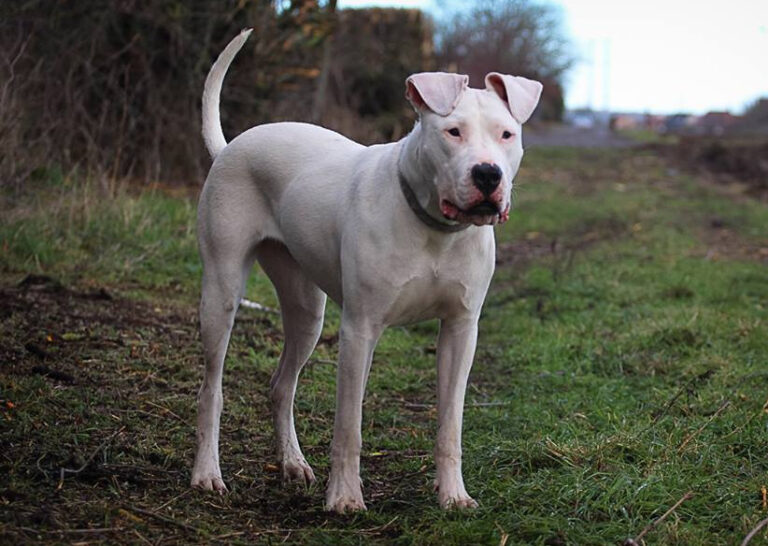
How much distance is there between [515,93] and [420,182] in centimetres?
49

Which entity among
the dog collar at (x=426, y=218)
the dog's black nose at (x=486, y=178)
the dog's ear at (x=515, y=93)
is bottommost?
the dog collar at (x=426, y=218)

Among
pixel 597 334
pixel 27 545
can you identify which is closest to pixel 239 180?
pixel 27 545

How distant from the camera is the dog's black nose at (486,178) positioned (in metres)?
3.67

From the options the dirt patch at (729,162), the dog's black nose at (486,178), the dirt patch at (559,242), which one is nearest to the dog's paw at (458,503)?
the dog's black nose at (486,178)

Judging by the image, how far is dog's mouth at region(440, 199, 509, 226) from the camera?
12.2 feet

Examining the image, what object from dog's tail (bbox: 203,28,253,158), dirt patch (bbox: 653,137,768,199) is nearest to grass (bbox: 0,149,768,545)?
dog's tail (bbox: 203,28,253,158)

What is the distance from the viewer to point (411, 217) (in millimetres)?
4004

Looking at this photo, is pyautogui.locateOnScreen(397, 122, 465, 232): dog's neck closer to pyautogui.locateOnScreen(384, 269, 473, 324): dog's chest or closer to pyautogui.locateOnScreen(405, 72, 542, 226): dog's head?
pyautogui.locateOnScreen(405, 72, 542, 226): dog's head

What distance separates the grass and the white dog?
0.29 meters

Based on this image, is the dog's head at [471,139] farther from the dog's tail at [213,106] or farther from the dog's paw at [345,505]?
the dog's tail at [213,106]

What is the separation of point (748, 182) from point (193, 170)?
11539 millimetres

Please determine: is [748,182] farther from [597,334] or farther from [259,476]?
[259,476]

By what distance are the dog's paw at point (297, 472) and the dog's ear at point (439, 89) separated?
5.45ft

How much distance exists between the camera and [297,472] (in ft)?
15.1
